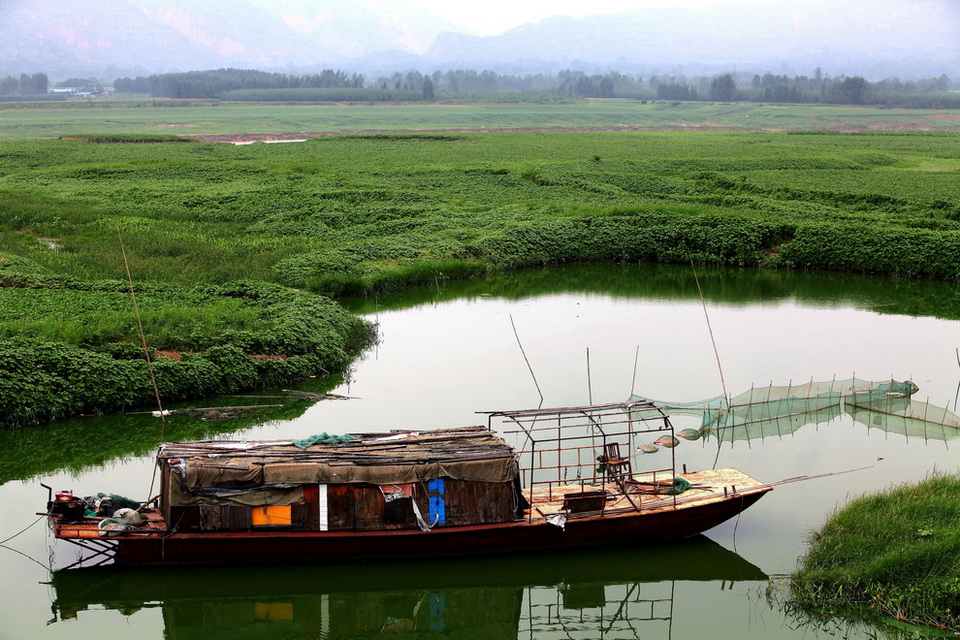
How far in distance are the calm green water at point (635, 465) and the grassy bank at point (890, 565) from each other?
0.44 metres

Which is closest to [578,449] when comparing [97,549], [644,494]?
[644,494]

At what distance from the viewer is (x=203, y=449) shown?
13.4m

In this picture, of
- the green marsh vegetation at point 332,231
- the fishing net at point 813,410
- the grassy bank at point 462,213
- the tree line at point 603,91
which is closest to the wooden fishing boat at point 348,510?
the fishing net at point 813,410

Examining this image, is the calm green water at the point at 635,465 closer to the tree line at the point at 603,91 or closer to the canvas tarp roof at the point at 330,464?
the canvas tarp roof at the point at 330,464

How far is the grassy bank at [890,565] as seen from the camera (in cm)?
1170

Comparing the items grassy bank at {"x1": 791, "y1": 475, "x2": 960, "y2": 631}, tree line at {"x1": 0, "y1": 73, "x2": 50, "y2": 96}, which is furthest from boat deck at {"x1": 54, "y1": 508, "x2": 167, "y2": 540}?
tree line at {"x1": 0, "y1": 73, "x2": 50, "y2": 96}

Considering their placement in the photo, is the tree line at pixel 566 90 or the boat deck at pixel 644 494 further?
the tree line at pixel 566 90

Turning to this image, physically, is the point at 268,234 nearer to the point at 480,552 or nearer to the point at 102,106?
the point at 480,552

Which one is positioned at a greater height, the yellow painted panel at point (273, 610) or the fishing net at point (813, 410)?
the fishing net at point (813, 410)

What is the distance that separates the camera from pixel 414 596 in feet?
42.7

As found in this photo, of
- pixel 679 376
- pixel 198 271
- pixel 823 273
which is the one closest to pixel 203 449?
pixel 679 376

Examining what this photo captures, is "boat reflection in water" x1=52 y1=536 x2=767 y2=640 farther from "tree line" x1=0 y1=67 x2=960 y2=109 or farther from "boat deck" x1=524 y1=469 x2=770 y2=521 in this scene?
"tree line" x1=0 y1=67 x2=960 y2=109

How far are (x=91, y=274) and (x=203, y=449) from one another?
15.9 meters

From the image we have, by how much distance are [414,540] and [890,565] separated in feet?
20.3
